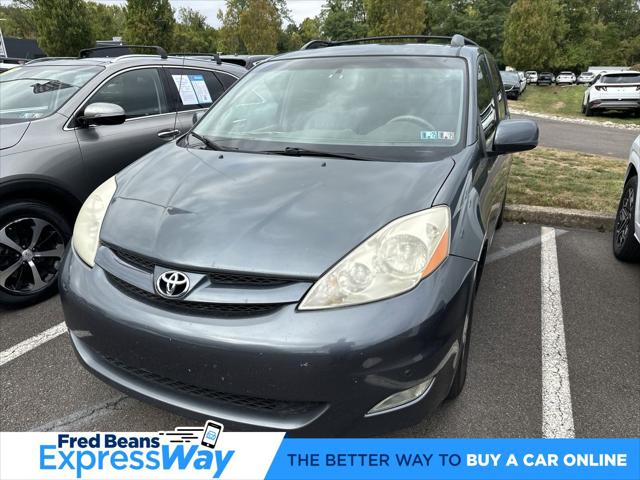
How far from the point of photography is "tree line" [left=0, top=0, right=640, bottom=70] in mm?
25297

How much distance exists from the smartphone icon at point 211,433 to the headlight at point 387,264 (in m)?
0.55

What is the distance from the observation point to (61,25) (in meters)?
24.5

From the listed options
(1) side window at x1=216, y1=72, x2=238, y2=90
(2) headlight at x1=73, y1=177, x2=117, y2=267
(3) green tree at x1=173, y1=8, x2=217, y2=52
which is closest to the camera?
(2) headlight at x1=73, y1=177, x2=117, y2=267

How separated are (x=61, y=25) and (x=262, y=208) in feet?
91.9

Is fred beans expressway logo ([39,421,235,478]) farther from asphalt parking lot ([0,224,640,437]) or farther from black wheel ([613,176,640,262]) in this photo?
black wheel ([613,176,640,262])

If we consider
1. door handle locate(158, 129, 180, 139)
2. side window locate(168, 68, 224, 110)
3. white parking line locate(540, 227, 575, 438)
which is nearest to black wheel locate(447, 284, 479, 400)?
white parking line locate(540, 227, 575, 438)

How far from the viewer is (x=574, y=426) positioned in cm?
221

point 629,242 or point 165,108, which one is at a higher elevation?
point 165,108

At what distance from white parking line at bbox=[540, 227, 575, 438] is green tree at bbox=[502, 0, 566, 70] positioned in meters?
45.2

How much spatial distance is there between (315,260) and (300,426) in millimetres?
565

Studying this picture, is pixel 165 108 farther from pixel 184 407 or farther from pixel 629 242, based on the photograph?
pixel 629 242

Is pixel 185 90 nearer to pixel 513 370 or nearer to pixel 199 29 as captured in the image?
pixel 513 370

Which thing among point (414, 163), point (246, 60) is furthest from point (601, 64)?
point (414, 163)

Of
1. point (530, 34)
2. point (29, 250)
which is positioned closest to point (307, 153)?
point (29, 250)
